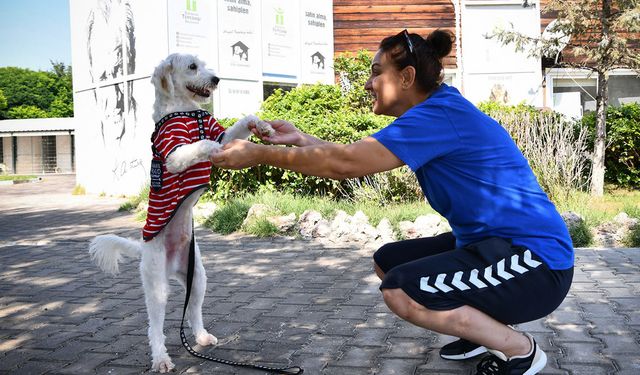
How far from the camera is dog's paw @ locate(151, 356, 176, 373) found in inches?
144

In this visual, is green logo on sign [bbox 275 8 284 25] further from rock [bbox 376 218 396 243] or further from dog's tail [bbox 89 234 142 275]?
dog's tail [bbox 89 234 142 275]

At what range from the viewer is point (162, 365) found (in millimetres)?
3664

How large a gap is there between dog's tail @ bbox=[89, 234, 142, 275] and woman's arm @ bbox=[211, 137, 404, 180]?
1.30 m

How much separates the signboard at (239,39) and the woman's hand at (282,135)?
437 inches

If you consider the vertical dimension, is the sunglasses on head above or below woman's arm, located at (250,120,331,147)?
above

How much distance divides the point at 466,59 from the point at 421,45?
15442 mm

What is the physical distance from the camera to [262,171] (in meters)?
10.6

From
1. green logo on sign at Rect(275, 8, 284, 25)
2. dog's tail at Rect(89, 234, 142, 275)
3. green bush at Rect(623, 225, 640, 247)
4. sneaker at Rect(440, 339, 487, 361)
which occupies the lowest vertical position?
sneaker at Rect(440, 339, 487, 361)

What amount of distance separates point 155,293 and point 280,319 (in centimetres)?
125

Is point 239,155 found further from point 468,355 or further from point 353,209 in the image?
point 353,209

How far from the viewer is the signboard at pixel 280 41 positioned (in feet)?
51.0

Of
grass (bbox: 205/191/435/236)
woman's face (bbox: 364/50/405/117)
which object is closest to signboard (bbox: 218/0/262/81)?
grass (bbox: 205/191/435/236)

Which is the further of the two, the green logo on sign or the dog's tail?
the green logo on sign

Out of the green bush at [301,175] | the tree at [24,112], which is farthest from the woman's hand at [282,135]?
the tree at [24,112]
